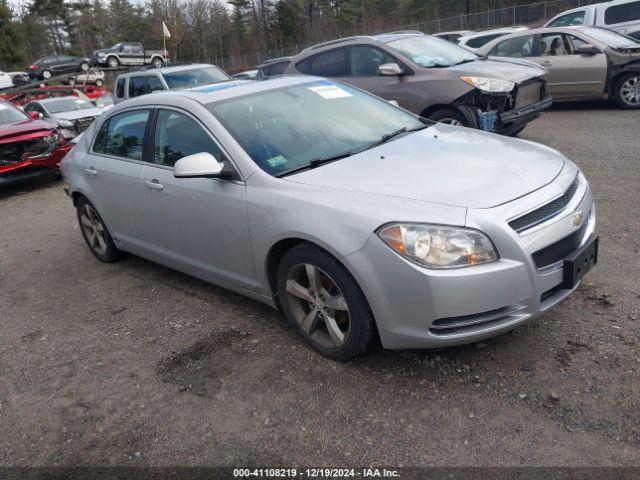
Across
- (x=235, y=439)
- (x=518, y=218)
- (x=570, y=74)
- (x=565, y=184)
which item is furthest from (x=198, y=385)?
(x=570, y=74)

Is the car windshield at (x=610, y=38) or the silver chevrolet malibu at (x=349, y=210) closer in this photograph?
the silver chevrolet malibu at (x=349, y=210)

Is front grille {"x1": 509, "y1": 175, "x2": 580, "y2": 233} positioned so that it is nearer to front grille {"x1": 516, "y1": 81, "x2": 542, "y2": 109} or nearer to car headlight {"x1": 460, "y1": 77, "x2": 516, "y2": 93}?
car headlight {"x1": 460, "y1": 77, "x2": 516, "y2": 93}

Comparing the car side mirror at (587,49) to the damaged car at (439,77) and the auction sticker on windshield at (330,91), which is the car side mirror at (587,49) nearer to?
the damaged car at (439,77)

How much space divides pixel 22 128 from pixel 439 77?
6.76 metres

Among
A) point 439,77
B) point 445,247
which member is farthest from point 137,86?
point 445,247

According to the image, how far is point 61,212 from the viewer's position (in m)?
8.15

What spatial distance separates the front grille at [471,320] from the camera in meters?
2.81

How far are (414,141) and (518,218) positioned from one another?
123 cm

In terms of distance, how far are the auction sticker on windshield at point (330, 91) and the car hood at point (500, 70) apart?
3466mm

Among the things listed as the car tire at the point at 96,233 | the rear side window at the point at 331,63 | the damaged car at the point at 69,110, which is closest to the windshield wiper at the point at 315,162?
the car tire at the point at 96,233

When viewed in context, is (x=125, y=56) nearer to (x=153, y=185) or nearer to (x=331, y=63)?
(x=331, y=63)

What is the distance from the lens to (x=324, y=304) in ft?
10.7

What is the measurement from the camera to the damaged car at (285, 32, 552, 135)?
7.21 m

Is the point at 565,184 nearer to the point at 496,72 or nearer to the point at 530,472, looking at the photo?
the point at 530,472
